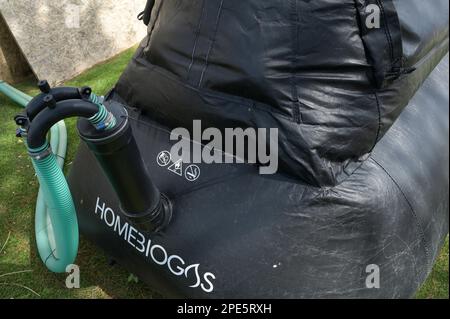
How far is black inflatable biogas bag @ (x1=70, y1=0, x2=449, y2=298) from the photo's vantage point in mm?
1659

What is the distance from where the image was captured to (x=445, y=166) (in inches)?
84.0

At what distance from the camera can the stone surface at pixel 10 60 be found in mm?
3508

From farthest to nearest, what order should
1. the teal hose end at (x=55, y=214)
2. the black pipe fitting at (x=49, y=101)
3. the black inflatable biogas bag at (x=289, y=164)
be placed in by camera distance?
the black inflatable biogas bag at (x=289, y=164)
the teal hose end at (x=55, y=214)
the black pipe fitting at (x=49, y=101)

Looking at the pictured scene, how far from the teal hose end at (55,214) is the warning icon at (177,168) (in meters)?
0.44

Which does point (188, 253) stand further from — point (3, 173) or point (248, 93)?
point (3, 173)

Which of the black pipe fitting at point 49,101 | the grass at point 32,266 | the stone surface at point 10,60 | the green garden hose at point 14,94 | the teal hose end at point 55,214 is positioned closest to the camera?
the black pipe fitting at point 49,101

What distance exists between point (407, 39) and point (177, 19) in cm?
100

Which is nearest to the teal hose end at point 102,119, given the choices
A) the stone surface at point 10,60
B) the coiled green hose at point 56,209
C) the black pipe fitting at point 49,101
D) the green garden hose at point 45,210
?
A: the coiled green hose at point 56,209

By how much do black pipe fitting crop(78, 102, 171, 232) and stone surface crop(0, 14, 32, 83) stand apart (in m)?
2.59

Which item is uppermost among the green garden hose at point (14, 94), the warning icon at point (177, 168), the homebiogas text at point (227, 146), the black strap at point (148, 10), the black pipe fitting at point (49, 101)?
the black pipe fitting at point (49, 101)

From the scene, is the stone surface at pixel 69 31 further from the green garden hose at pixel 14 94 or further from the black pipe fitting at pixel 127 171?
the black pipe fitting at pixel 127 171

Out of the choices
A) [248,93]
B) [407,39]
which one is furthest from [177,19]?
[407,39]

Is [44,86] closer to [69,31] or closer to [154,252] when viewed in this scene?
[154,252]

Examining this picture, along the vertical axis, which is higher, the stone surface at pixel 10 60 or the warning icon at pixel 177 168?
the warning icon at pixel 177 168
